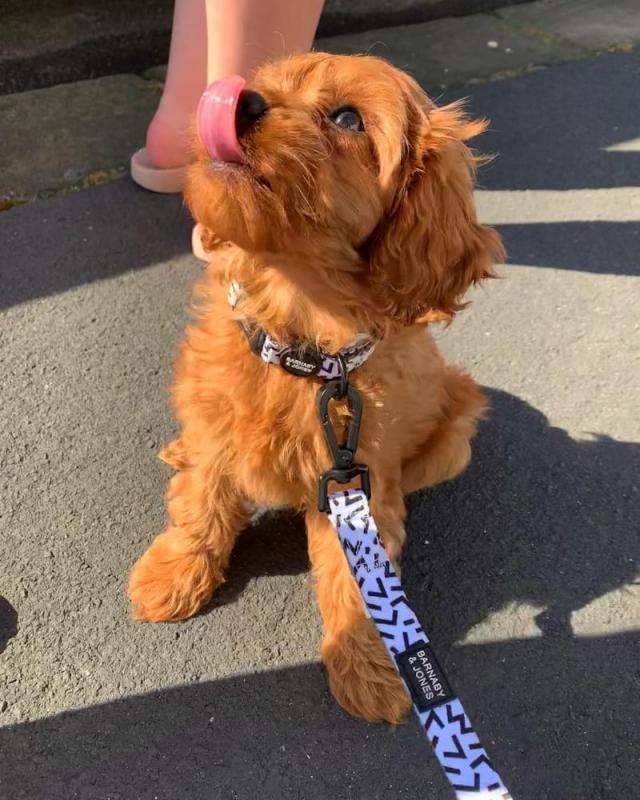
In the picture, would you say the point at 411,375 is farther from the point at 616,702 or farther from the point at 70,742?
the point at 70,742

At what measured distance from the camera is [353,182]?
5.22ft

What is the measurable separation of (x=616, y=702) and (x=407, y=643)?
3.16ft

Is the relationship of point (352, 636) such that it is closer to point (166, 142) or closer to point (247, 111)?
point (247, 111)

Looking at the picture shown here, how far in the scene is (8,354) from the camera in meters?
2.91

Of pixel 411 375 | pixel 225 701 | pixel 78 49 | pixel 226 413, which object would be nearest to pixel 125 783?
pixel 225 701

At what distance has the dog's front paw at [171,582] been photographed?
86.3 inches

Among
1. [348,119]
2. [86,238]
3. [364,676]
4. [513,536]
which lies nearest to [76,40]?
[86,238]

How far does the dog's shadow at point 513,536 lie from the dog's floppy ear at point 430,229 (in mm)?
1050

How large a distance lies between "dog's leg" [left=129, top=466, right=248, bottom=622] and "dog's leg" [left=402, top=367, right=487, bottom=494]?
613 millimetres

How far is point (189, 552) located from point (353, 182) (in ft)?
4.14

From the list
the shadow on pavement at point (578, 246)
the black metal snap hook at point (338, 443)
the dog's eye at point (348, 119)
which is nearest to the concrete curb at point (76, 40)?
the shadow on pavement at point (578, 246)

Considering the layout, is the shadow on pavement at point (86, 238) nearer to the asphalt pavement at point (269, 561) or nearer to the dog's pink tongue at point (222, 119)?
the asphalt pavement at point (269, 561)

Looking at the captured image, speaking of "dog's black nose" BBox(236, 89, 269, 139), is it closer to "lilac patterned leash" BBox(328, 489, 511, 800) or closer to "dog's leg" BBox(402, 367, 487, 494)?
"lilac patterned leash" BBox(328, 489, 511, 800)

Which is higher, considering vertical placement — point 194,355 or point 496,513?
point 194,355
